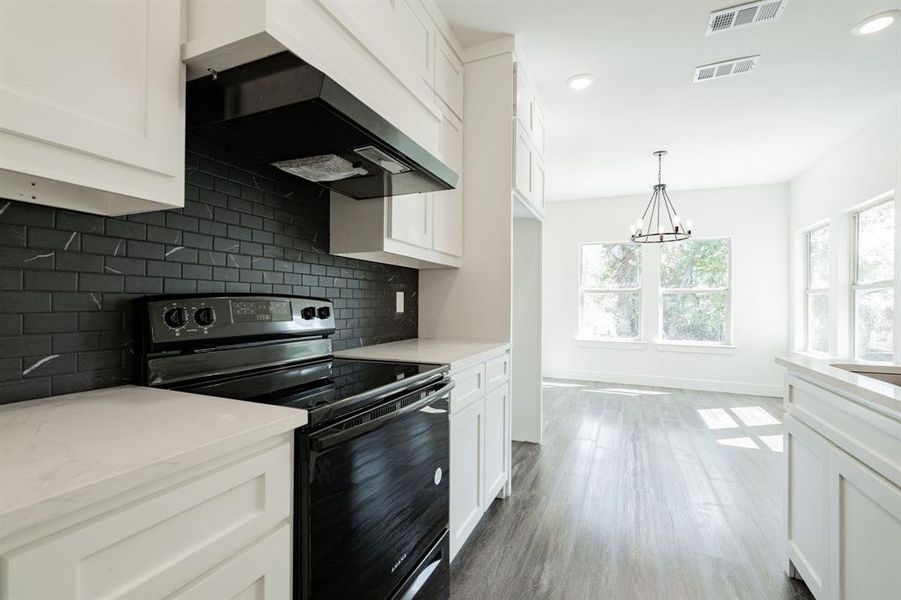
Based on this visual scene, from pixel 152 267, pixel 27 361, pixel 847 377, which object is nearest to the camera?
pixel 27 361

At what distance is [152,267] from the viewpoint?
1.19 m

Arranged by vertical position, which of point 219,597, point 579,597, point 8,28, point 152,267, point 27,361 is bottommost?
point 579,597

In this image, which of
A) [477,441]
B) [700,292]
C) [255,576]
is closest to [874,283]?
[700,292]

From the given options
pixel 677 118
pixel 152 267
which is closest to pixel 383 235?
pixel 152 267

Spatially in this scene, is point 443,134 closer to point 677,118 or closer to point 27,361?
point 27,361

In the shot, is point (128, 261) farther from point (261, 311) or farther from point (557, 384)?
point (557, 384)

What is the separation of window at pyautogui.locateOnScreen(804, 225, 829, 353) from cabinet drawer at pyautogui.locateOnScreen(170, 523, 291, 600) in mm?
5765

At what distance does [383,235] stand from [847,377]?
5.64ft

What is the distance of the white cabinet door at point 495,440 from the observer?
2125 millimetres

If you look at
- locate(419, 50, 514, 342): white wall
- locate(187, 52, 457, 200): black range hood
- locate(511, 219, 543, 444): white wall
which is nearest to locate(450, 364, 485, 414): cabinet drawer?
locate(419, 50, 514, 342): white wall

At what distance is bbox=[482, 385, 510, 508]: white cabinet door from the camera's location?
2.12 m

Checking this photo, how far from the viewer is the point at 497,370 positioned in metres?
2.27

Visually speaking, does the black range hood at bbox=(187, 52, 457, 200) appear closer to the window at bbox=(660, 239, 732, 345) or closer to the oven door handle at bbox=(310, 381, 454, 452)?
the oven door handle at bbox=(310, 381, 454, 452)

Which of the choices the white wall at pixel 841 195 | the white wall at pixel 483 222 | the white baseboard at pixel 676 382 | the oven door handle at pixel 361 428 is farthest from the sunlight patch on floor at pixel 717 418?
the oven door handle at pixel 361 428
